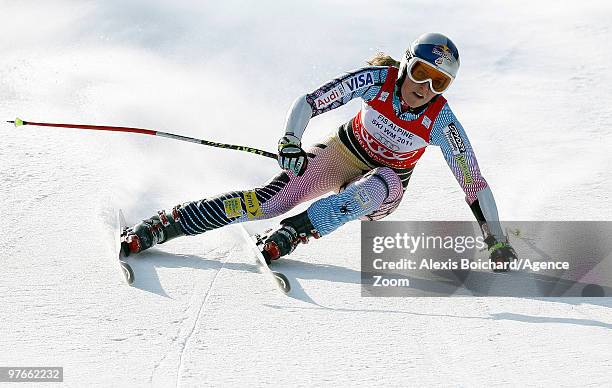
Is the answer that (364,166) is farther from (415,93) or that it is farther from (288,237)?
(288,237)

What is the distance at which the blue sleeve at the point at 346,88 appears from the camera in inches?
227

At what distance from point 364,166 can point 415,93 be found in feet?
1.98

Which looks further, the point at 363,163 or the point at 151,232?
the point at 363,163

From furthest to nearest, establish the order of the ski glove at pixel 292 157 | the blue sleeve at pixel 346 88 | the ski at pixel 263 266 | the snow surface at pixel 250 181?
1. the blue sleeve at pixel 346 88
2. the ski glove at pixel 292 157
3. the ski at pixel 263 266
4. the snow surface at pixel 250 181

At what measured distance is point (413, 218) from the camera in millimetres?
6926

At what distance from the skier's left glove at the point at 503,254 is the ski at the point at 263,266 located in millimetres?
1310

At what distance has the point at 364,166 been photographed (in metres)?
6.00

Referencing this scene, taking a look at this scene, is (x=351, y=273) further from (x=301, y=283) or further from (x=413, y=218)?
(x=413, y=218)

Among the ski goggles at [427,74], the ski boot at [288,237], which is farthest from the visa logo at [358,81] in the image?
the ski boot at [288,237]

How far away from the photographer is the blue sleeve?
227 inches

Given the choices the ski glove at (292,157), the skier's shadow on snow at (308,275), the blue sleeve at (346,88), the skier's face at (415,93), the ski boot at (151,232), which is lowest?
the skier's shadow on snow at (308,275)

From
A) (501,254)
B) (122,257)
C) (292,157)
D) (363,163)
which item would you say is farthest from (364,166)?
(122,257)

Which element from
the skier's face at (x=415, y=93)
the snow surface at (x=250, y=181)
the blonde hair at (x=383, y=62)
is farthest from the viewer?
the blonde hair at (x=383, y=62)

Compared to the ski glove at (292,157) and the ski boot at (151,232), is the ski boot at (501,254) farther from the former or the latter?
the ski boot at (151,232)
